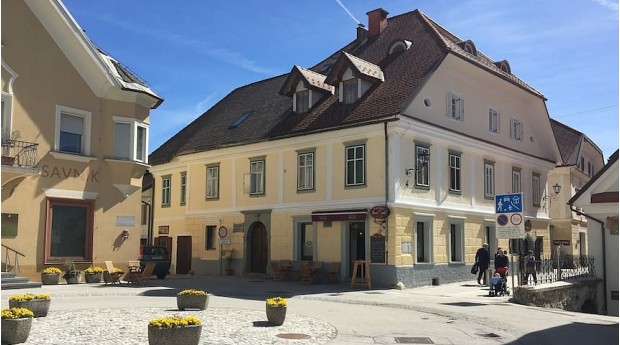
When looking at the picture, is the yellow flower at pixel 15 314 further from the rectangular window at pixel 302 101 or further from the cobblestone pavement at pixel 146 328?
the rectangular window at pixel 302 101

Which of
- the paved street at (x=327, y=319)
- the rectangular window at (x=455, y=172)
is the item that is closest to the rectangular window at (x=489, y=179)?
the rectangular window at (x=455, y=172)

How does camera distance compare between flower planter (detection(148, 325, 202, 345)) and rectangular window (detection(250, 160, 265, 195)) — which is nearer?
flower planter (detection(148, 325, 202, 345))

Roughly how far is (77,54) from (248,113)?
449 inches

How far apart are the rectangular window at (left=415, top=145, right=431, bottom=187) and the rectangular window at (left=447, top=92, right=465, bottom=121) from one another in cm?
296

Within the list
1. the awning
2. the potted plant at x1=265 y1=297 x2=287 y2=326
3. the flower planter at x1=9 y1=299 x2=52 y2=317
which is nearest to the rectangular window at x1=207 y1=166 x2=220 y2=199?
the awning

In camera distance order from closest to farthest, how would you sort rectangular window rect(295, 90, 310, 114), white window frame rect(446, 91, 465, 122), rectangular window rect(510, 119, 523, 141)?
white window frame rect(446, 91, 465, 122)
rectangular window rect(295, 90, 310, 114)
rectangular window rect(510, 119, 523, 141)

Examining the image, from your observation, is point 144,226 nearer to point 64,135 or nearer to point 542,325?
point 64,135

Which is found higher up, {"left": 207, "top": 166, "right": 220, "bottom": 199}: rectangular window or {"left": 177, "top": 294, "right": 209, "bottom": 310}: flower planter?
{"left": 207, "top": 166, "right": 220, "bottom": 199}: rectangular window

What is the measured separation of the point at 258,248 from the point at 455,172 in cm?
1032

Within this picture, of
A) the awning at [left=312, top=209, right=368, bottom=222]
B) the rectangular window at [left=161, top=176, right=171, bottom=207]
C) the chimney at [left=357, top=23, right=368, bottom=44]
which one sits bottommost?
the awning at [left=312, top=209, right=368, bottom=222]

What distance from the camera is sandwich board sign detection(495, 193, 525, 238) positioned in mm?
18369

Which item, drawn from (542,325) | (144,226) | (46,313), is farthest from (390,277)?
(144,226)

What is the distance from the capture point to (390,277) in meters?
23.5

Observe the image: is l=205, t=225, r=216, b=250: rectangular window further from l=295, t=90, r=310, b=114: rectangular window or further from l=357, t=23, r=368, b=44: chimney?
l=357, t=23, r=368, b=44: chimney
